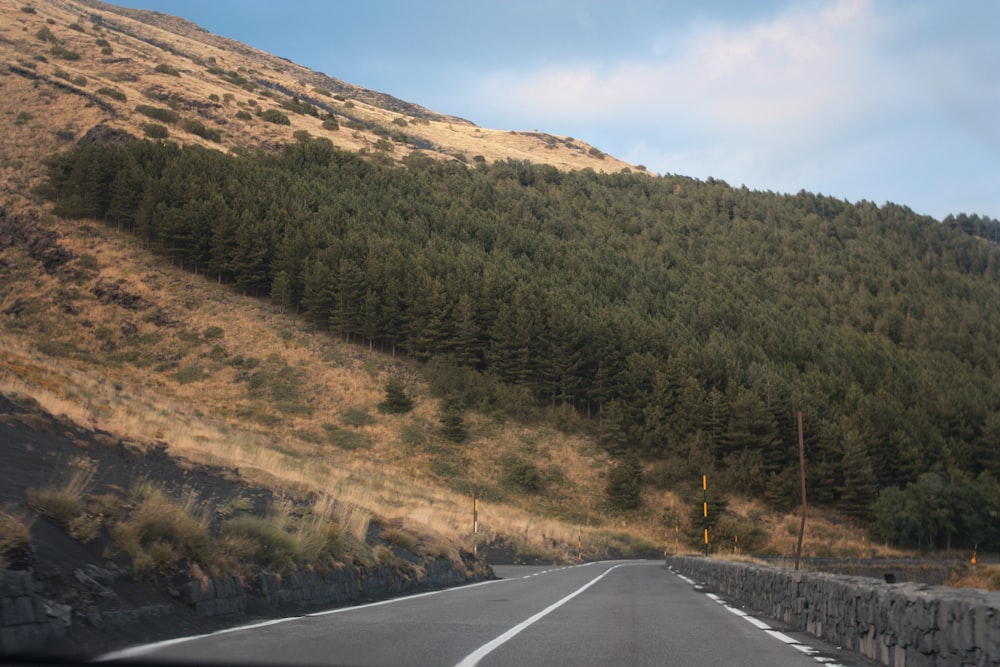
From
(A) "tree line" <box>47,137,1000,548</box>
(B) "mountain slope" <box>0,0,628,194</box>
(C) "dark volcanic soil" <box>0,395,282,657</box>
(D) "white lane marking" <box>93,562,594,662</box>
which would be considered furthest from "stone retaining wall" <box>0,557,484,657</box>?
(B) "mountain slope" <box>0,0,628,194</box>

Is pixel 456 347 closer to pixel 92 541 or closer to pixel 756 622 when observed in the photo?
pixel 756 622

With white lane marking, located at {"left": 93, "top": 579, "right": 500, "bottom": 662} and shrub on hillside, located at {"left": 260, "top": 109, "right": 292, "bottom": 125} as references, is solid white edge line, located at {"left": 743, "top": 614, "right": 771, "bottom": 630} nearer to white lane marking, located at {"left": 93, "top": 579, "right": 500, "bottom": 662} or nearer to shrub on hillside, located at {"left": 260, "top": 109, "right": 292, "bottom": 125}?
white lane marking, located at {"left": 93, "top": 579, "right": 500, "bottom": 662}

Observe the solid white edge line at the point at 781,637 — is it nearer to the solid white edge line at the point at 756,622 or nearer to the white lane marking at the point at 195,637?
the solid white edge line at the point at 756,622

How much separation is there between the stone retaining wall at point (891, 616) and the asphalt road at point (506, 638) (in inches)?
14.1

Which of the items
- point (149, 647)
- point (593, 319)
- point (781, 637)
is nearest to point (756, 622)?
point (781, 637)

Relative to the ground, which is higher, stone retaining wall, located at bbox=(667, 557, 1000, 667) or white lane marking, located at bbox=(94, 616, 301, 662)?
stone retaining wall, located at bbox=(667, 557, 1000, 667)

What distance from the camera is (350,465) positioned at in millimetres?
45594

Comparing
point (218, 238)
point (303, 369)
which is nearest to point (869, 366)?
point (303, 369)

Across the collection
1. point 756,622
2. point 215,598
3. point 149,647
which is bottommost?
point 756,622

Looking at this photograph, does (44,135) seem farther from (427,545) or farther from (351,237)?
(427,545)

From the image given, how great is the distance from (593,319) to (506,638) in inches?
2356

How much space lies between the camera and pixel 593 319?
224 feet

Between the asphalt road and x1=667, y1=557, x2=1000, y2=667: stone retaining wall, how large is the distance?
0.36 meters

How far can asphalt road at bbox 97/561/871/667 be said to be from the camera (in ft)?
23.2
